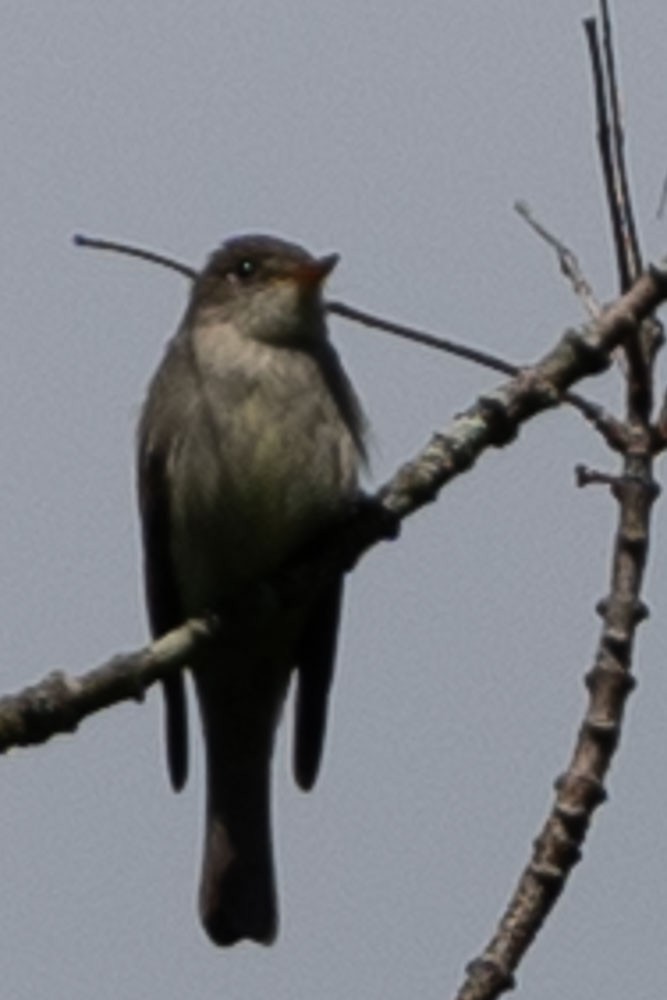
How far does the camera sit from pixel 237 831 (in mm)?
6961

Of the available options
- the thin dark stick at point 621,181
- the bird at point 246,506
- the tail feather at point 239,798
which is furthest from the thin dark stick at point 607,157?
the tail feather at point 239,798

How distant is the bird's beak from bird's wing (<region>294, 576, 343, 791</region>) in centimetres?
82

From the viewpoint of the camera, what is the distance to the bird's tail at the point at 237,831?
22.0 ft

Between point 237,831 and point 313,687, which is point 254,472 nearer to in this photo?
point 313,687

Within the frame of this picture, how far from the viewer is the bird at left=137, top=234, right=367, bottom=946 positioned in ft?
19.9

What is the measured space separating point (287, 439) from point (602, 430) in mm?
2343

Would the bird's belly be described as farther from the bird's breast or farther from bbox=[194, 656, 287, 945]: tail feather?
bbox=[194, 656, 287, 945]: tail feather

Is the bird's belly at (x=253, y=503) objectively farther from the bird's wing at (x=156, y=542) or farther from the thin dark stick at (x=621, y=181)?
the thin dark stick at (x=621, y=181)

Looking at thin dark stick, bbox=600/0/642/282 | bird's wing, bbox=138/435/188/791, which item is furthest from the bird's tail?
thin dark stick, bbox=600/0/642/282

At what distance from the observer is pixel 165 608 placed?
21.2ft

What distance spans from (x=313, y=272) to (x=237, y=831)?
160 cm

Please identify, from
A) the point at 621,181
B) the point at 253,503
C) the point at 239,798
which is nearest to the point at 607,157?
the point at 621,181

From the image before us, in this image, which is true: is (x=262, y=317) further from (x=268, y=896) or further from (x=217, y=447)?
(x=268, y=896)

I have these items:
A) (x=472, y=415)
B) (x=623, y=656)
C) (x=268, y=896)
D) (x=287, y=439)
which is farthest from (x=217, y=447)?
(x=623, y=656)
